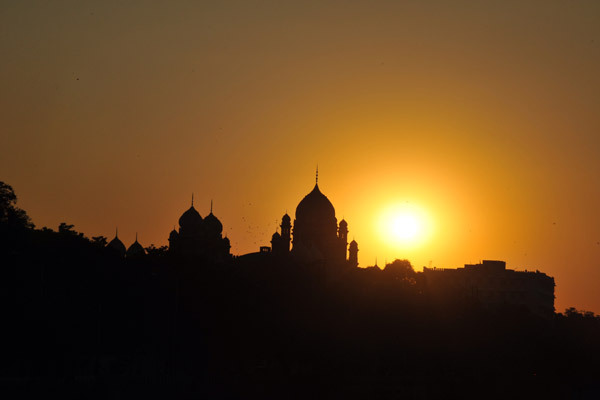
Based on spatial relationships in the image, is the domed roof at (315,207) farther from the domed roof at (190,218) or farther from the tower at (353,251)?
the domed roof at (190,218)

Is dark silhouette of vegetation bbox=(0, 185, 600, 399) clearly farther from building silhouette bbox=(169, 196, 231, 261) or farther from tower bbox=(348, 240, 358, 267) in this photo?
tower bbox=(348, 240, 358, 267)

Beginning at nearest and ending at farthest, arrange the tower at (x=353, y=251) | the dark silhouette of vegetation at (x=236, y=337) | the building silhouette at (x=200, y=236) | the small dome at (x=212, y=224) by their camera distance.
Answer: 1. the dark silhouette of vegetation at (x=236, y=337)
2. the building silhouette at (x=200, y=236)
3. the small dome at (x=212, y=224)
4. the tower at (x=353, y=251)

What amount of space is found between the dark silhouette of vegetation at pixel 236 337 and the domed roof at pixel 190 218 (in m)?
22.6

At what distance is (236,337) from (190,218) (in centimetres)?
5722

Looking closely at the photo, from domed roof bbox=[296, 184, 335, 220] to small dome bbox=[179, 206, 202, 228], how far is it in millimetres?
10434

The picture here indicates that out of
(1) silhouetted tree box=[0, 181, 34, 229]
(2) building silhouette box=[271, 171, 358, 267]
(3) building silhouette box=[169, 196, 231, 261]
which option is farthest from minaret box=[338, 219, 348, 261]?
(1) silhouetted tree box=[0, 181, 34, 229]

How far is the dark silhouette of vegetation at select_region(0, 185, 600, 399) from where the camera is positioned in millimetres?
79312

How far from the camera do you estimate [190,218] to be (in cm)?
15175

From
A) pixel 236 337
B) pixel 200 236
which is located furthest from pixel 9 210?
pixel 200 236

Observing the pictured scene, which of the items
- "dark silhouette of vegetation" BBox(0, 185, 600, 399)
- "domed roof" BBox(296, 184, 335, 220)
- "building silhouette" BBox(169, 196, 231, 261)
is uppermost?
"domed roof" BBox(296, 184, 335, 220)

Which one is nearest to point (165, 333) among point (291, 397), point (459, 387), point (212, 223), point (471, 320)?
point (291, 397)

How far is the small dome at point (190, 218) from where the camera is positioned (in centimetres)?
15138

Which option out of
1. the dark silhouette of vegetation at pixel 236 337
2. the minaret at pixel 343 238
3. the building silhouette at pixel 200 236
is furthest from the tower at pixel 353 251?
the dark silhouette of vegetation at pixel 236 337

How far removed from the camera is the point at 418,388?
3647 inches
